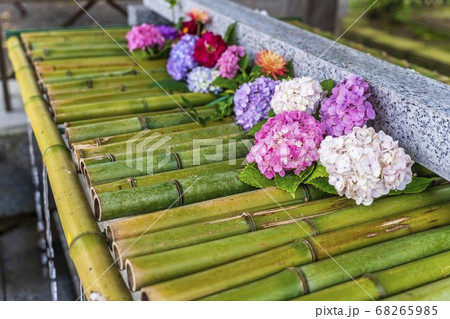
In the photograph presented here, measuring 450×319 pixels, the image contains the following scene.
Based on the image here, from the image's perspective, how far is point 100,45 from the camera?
4086 millimetres

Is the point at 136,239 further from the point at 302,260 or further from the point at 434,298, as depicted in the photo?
the point at 434,298

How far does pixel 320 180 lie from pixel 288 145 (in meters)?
0.20

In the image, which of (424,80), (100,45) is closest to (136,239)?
(424,80)

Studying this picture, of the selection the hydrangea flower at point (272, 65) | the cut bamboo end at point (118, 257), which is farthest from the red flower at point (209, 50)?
the cut bamboo end at point (118, 257)

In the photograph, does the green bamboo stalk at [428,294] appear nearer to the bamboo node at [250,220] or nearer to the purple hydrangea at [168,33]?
the bamboo node at [250,220]

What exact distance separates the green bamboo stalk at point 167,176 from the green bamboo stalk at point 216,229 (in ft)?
1.19

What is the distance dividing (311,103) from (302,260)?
0.82m

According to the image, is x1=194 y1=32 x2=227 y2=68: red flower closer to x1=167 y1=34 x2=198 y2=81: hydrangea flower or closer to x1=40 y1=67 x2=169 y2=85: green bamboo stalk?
x1=167 y1=34 x2=198 y2=81: hydrangea flower

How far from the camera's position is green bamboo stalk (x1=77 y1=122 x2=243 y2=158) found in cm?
248

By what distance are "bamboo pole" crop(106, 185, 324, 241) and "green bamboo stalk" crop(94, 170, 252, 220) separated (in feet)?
0.20

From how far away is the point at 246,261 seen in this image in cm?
177

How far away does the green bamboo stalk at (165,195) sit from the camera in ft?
6.68

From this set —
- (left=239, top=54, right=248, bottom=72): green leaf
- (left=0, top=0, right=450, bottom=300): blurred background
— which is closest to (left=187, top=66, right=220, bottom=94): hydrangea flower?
(left=239, top=54, right=248, bottom=72): green leaf

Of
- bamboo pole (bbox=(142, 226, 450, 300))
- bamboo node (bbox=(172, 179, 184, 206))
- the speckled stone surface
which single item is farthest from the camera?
bamboo node (bbox=(172, 179, 184, 206))
